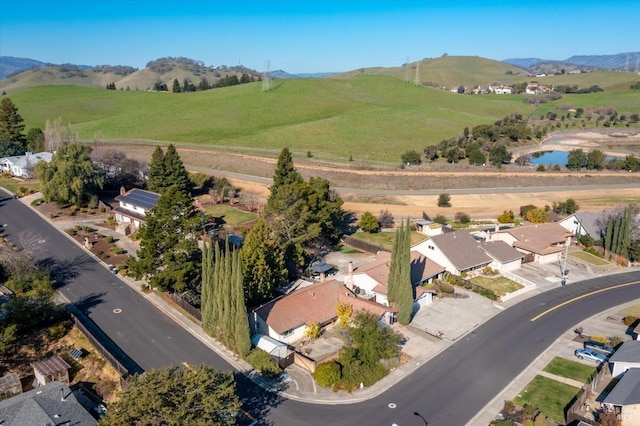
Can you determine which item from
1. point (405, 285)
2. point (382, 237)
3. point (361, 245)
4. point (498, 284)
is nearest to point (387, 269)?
point (405, 285)

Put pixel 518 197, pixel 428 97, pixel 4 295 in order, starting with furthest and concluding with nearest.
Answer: pixel 428 97 → pixel 518 197 → pixel 4 295

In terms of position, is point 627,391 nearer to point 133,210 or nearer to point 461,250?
point 461,250

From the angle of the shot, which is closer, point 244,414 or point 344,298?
point 244,414

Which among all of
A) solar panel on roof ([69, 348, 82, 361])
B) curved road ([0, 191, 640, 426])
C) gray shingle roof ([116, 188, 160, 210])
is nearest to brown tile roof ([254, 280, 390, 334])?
curved road ([0, 191, 640, 426])

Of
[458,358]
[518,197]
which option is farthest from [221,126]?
[458,358]

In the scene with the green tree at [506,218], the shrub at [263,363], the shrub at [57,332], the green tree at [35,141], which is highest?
the green tree at [35,141]

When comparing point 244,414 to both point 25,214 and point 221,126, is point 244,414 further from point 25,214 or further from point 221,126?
point 221,126

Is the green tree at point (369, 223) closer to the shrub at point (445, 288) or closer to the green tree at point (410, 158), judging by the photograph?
the shrub at point (445, 288)

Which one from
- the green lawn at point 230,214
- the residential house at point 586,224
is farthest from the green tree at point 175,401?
the residential house at point 586,224
